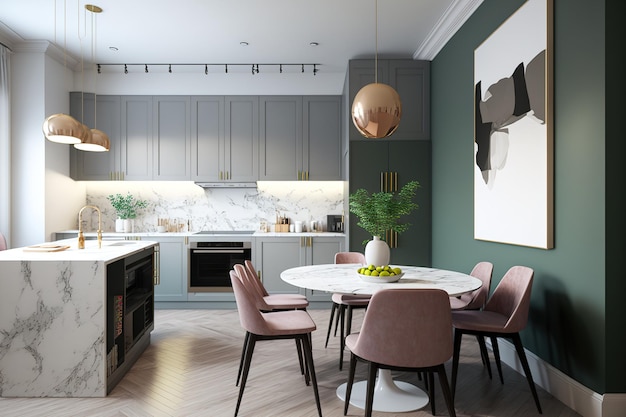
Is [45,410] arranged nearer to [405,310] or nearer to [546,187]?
[405,310]

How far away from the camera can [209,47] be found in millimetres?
5043

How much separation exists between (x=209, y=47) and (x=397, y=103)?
311cm

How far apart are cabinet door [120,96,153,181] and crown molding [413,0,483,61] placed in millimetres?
3521

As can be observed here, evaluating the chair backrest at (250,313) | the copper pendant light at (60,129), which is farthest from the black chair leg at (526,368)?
the copper pendant light at (60,129)

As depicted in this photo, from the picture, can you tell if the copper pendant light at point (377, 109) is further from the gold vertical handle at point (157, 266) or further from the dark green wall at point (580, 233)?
the gold vertical handle at point (157, 266)

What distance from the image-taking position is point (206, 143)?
572cm

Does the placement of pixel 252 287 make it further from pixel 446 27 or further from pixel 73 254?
pixel 446 27

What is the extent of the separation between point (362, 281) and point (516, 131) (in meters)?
1.57

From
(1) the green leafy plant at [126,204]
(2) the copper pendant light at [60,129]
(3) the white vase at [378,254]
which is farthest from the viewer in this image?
(1) the green leafy plant at [126,204]

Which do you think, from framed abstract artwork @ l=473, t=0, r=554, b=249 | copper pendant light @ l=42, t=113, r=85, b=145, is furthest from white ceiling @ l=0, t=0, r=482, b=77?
copper pendant light @ l=42, t=113, r=85, b=145

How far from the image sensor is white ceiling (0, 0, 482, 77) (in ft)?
13.1

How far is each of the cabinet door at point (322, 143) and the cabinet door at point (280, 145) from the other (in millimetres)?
96

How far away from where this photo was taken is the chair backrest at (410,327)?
2.08 m

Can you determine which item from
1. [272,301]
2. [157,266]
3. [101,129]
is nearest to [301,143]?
[157,266]
